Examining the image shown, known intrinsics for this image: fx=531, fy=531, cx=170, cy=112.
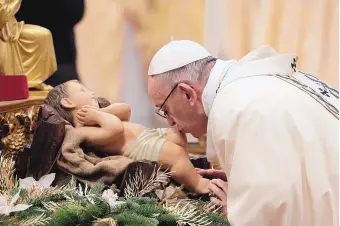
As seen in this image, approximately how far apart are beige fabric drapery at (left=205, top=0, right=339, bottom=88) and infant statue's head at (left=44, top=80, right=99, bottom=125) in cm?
167

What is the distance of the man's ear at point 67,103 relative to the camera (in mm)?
1865

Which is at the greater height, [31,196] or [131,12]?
[131,12]

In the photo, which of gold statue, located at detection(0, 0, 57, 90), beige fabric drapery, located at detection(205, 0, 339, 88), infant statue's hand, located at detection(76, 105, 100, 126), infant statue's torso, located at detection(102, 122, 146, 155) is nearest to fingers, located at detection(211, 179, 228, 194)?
infant statue's torso, located at detection(102, 122, 146, 155)

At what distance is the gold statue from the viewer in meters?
2.44

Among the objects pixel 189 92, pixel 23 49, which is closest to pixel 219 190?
pixel 189 92

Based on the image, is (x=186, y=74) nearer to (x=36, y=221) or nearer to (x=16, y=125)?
(x=36, y=221)

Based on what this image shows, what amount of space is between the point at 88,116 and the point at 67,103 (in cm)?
14

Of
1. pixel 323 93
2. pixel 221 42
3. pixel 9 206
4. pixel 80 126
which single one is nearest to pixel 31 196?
pixel 9 206

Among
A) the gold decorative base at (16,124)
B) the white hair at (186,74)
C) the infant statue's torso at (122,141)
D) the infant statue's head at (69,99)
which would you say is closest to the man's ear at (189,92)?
the white hair at (186,74)

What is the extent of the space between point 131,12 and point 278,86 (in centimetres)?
239

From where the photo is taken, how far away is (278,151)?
1246mm

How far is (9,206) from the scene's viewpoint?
1336 millimetres

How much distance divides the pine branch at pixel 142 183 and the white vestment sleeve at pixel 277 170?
340 mm

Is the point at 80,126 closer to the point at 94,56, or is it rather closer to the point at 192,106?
the point at 192,106
